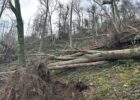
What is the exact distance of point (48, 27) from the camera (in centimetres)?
3541

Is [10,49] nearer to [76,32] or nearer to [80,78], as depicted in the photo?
[80,78]

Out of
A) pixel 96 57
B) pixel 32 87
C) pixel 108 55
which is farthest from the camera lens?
pixel 96 57

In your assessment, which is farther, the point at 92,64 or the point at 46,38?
the point at 46,38

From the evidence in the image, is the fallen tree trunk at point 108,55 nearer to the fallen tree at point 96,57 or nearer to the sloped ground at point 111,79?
the fallen tree at point 96,57

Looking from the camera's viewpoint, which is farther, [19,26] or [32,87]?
[19,26]

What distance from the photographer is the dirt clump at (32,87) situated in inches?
300

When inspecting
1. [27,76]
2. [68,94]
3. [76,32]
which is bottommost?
[68,94]

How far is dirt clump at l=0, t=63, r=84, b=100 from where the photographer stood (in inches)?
300

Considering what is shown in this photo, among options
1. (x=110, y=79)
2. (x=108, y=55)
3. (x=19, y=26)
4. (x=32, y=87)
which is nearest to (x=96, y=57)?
(x=108, y=55)

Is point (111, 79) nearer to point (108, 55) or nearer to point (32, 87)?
point (108, 55)

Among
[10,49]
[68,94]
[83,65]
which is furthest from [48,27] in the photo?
[68,94]

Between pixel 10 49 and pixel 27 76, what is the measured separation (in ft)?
44.8

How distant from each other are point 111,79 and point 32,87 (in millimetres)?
2811

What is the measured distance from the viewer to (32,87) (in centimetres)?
764
